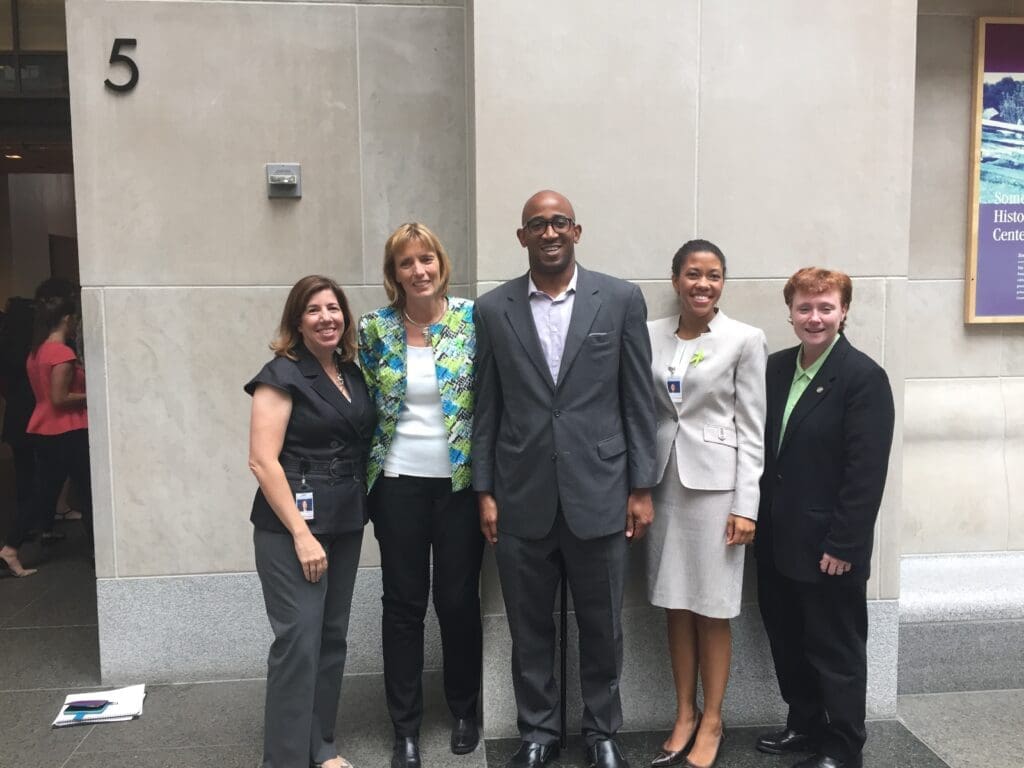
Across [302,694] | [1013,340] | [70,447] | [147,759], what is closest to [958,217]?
[1013,340]

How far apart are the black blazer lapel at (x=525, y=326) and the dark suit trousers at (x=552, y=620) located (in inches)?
23.9

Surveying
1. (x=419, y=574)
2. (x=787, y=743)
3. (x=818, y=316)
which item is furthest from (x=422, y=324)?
(x=787, y=743)

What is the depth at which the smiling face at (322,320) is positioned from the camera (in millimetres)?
2992

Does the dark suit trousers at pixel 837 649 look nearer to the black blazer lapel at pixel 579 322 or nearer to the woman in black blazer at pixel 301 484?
the black blazer lapel at pixel 579 322

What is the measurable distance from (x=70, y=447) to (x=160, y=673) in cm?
245

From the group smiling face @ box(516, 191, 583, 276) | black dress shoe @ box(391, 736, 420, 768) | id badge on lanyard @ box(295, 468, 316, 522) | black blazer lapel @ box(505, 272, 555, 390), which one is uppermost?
smiling face @ box(516, 191, 583, 276)

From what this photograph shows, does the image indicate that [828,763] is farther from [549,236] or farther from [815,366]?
[549,236]

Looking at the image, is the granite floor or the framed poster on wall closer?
the granite floor

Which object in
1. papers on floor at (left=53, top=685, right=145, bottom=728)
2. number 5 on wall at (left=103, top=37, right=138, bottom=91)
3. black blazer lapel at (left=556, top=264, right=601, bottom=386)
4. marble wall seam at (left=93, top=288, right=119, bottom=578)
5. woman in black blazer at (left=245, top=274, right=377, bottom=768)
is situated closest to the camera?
woman in black blazer at (left=245, top=274, right=377, bottom=768)

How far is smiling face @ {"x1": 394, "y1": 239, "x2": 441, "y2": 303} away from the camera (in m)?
3.12

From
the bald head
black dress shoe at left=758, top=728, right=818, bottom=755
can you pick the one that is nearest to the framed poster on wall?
black dress shoe at left=758, top=728, right=818, bottom=755

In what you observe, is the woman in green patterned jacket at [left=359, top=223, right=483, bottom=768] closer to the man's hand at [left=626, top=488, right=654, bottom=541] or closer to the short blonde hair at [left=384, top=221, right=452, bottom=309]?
the short blonde hair at [left=384, top=221, right=452, bottom=309]

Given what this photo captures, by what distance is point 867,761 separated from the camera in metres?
3.48

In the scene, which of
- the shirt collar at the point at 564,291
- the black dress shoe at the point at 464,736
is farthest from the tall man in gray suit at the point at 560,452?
the black dress shoe at the point at 464,736
